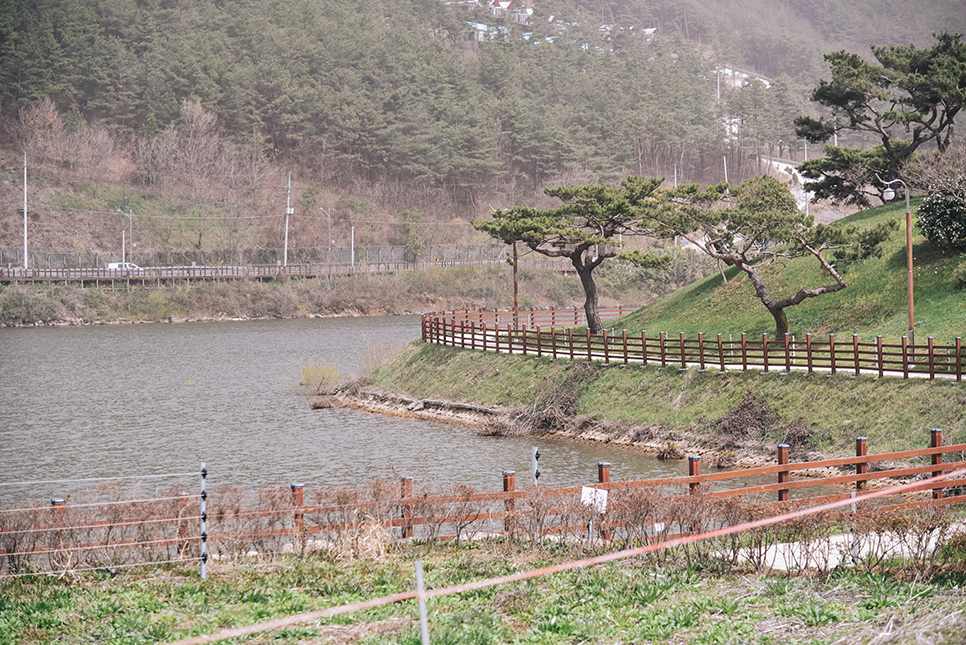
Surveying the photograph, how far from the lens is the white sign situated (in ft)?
43.7

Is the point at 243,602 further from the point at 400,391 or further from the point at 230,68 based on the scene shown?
the point at 230,68

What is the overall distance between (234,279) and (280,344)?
3914 centimetres

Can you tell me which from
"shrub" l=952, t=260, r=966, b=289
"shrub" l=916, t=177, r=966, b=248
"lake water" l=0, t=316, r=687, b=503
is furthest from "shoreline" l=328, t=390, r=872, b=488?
"shrub" l=916, t=177, r=966, b=248

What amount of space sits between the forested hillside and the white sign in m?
111

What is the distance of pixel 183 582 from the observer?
12062 millimetres

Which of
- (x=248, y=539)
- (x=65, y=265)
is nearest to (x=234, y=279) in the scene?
(x=65, y=265)

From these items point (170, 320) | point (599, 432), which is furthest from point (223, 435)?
point (170, 320)

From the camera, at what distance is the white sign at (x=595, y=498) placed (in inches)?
524

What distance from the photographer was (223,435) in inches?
1353

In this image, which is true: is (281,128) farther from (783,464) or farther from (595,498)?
(595,498)

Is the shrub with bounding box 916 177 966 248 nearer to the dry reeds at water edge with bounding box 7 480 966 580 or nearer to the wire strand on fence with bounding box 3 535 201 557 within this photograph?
the dry reeds at water edge with bounding box 7 480 966 580

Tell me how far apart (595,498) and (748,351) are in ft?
70.9

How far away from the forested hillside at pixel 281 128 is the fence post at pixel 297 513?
108652 millimetres

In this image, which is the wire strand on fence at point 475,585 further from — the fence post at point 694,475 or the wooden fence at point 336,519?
the fence post at point 694,475
